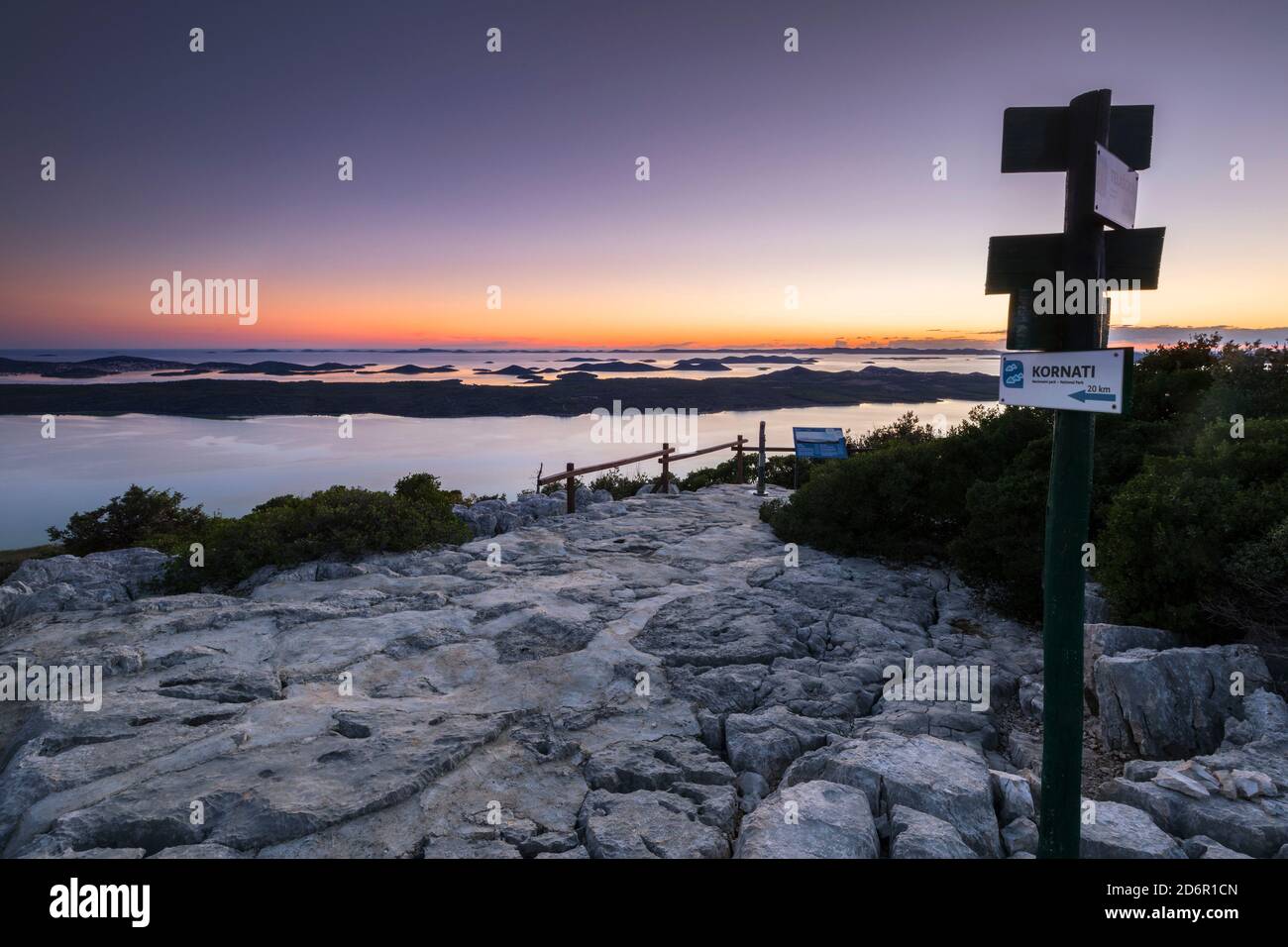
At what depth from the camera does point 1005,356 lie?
124 inches

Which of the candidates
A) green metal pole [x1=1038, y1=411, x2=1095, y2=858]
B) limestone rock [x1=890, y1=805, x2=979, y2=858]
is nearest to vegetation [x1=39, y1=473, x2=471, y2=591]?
limestone rock [x1=890, y1=805, x2=979, y2=858]

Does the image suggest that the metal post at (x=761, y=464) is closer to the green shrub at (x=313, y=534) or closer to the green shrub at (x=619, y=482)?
the green shrub at (x=619, y=482)

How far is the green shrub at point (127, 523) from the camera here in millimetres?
13180

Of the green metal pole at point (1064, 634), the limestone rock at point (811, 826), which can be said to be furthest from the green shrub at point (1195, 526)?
the limestone rock at point (811, 826)

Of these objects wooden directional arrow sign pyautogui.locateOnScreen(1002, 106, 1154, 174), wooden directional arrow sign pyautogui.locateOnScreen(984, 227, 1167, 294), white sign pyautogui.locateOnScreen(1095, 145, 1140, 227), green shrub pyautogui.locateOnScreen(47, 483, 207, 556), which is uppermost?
wooden directional arrow sign pyautogui.locateOnScreen(1002, 106, 1154, 174)

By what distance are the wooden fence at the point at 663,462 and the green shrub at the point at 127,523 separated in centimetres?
736

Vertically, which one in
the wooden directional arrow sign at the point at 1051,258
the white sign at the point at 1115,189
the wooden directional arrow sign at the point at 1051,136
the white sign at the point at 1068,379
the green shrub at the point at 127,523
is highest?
the wooden directional arrow sign at the point at 1051,136

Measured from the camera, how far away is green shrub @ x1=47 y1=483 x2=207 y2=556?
519 inches

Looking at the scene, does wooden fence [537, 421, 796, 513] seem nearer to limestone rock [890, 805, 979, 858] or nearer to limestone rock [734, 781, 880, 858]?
limestone rock [734, 781, 880, 858]

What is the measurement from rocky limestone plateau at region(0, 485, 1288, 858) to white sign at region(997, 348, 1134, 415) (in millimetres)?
2320

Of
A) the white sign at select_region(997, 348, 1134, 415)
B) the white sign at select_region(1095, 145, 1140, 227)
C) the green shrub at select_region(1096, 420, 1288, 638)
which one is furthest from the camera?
the green shrub at select_region(1096, 420, 1288, 638)
